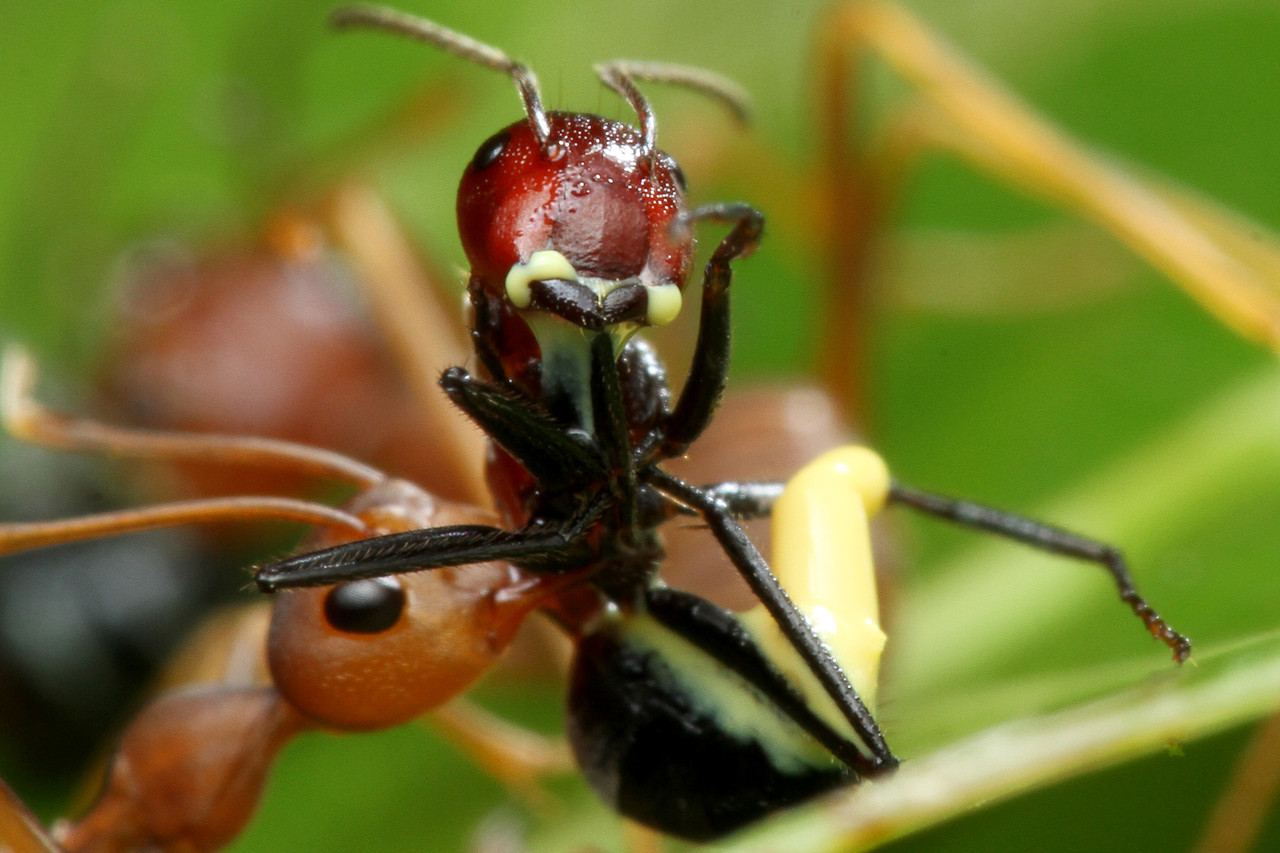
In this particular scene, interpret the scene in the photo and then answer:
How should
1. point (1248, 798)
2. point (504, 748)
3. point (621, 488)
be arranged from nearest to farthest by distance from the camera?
1. point (621, 488)
2. point (1248, 798)
3. point (504, 748)

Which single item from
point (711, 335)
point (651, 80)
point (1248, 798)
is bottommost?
point (1248, 798)

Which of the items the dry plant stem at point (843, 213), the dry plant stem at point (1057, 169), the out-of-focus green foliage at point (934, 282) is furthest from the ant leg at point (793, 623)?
the dry plant stem at point (843, 213)

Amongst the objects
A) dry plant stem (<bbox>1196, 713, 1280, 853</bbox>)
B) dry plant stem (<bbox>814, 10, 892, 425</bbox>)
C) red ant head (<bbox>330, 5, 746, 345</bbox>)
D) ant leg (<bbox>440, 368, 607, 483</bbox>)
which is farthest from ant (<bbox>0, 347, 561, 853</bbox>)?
dry plant stem (<bbox>814, 10, 892, 425</bbox>)

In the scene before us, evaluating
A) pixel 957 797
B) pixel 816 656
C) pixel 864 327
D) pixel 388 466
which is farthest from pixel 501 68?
pixel 388 466

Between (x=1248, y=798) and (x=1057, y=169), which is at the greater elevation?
(x=1057, y=169)

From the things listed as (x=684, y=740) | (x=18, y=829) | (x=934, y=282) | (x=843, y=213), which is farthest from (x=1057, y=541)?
(x=934, y=282)

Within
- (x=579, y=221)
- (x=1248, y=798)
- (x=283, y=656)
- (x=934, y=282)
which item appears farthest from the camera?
(x=934, y=282)

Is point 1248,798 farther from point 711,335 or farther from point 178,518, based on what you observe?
point 178,518
